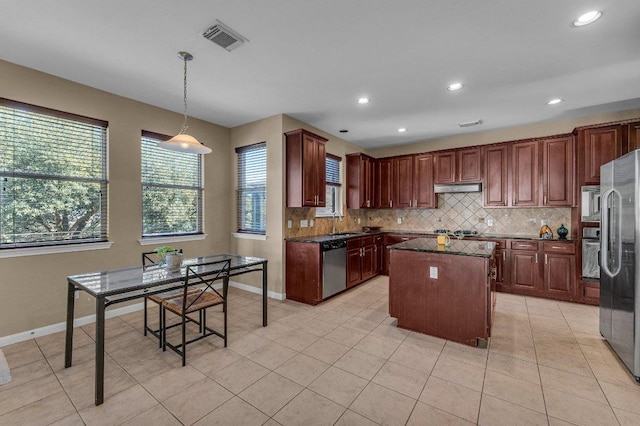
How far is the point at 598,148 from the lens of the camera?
395cm

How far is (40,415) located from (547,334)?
4526 millimetres

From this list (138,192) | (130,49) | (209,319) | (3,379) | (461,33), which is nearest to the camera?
(3,379)

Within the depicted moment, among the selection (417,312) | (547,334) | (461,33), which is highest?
(461,33)

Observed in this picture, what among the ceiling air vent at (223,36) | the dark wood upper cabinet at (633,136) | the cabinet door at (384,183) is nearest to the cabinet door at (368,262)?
the cabinet door at (384,183)

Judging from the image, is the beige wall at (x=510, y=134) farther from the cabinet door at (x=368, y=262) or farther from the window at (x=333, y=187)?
the cabinet door at (x=368, y=262)

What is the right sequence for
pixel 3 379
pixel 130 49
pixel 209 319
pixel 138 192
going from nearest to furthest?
pixel 3 379
pixel 130 49
pixel 209 319
pixel 138 192

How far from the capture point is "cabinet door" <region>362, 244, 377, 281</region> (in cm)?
514

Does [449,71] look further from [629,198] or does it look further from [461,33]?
[629,198]

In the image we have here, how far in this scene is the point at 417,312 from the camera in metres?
3.11

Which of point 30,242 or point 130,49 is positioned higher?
point 130,49

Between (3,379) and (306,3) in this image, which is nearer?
(306,3)

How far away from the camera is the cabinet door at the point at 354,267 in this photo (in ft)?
15.3

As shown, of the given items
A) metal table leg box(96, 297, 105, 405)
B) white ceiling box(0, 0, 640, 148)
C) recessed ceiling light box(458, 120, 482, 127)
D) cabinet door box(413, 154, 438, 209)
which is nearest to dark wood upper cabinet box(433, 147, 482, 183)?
cabinet door box(413, 154, 438, 209)

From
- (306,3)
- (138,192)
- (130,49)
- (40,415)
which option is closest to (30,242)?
(138,192)
